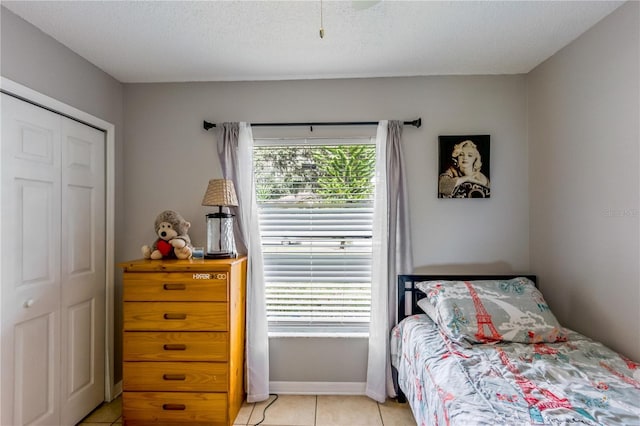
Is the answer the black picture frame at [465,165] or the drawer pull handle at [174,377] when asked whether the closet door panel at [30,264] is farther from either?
the black picture frame at [465,165]

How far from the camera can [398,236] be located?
2.47m

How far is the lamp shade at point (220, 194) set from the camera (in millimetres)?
2256

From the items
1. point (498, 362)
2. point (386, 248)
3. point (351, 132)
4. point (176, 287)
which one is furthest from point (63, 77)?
point (498, 362)

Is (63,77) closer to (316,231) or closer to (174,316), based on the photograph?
(174,316)

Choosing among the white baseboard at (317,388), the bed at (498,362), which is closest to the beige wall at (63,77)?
the white baseboard at (317,388)

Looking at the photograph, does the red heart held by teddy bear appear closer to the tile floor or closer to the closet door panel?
the closet door panel

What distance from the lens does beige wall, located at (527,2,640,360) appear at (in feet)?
5.54

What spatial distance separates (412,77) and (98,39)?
85.0 inches

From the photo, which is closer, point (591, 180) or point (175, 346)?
point (591, 180)

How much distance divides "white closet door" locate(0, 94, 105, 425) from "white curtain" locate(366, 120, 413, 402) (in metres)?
2.02

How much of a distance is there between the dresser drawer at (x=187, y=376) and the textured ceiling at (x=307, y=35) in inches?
79.8

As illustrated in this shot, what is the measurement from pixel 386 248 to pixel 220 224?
4.02 ft

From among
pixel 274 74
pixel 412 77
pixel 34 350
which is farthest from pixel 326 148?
pixel 34 350

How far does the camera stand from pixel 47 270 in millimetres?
1966
